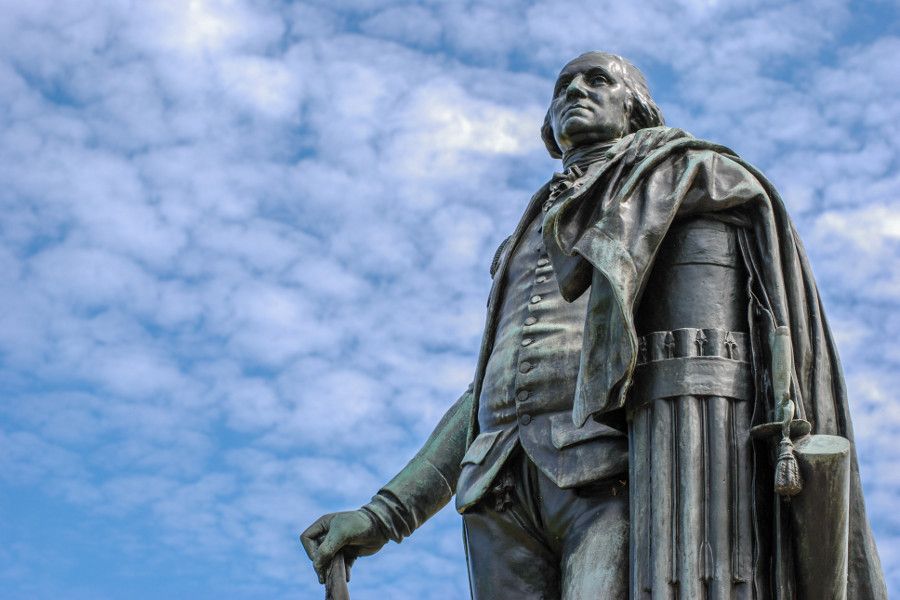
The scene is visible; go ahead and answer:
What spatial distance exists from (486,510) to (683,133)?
242 cm

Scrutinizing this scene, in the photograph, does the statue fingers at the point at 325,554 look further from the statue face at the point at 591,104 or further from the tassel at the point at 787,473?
the tassel at the point at 787,473

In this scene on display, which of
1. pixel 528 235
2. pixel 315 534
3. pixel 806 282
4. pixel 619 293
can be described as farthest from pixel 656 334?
pixel 315 534

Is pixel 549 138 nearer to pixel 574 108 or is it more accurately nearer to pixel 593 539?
pixel 574 108

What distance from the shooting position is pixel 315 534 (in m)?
10.5

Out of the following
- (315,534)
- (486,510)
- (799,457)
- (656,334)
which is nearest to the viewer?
(799,457)

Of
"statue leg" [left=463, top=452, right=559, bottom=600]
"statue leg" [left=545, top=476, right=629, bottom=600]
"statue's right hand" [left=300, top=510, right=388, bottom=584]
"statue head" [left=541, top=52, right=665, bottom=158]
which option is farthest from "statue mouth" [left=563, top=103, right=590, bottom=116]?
"statue's right hand" [left=300, top=510, right=388, bottom=584]

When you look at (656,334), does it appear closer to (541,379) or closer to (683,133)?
(541,379)

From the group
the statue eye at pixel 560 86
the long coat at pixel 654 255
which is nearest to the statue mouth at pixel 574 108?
the statue eye at pixel 560 86

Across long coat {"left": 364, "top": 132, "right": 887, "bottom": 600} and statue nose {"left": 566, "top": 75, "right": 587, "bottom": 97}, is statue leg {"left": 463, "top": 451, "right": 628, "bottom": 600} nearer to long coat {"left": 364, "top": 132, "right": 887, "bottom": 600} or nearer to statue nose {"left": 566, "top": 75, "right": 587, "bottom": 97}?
long coat {"left": 364, "top": 132, "right": 887, "bottom": 600}

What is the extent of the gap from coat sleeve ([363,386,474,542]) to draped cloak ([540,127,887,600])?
1578 millimetres

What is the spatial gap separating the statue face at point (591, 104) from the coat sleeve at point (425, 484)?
1.72 m

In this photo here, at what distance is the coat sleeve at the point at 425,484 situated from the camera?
1057cm

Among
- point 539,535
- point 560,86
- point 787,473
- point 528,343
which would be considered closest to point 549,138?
point 560,86

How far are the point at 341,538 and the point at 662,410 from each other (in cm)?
241
